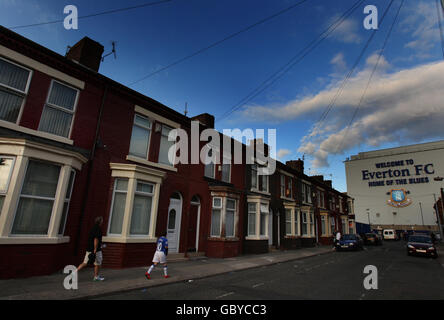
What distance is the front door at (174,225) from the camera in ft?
40.4

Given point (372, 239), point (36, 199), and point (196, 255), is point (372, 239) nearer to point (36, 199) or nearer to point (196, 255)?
point (196, 255)

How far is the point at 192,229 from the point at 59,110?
8.60 meters

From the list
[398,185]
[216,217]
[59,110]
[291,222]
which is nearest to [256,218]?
[216,217]

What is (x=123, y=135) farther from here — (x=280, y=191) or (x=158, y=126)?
(x=280, y=191)

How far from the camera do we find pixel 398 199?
56.9 m

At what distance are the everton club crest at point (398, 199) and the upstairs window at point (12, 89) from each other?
69497mm

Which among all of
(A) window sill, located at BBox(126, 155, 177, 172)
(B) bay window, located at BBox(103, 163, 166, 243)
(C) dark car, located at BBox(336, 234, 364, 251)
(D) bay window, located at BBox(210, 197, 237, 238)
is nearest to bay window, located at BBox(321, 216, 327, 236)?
(C) dark car, located at BBox(336, 234, 364, 251)

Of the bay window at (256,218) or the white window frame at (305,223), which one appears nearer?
the bay window at (256,218)

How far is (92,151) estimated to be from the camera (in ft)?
32.0

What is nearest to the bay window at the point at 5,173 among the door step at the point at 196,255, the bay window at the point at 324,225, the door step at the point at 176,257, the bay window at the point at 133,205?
the bay window at the point at 133,205

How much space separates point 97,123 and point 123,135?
119cm

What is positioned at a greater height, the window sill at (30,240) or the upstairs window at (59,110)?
the upstairs window at (59,110)

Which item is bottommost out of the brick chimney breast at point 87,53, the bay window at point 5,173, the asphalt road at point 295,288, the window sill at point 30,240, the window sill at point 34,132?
the asphalt road at point 295,288

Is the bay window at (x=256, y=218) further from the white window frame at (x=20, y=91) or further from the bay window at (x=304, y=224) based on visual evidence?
the white window frame at (x=20, y=91)
